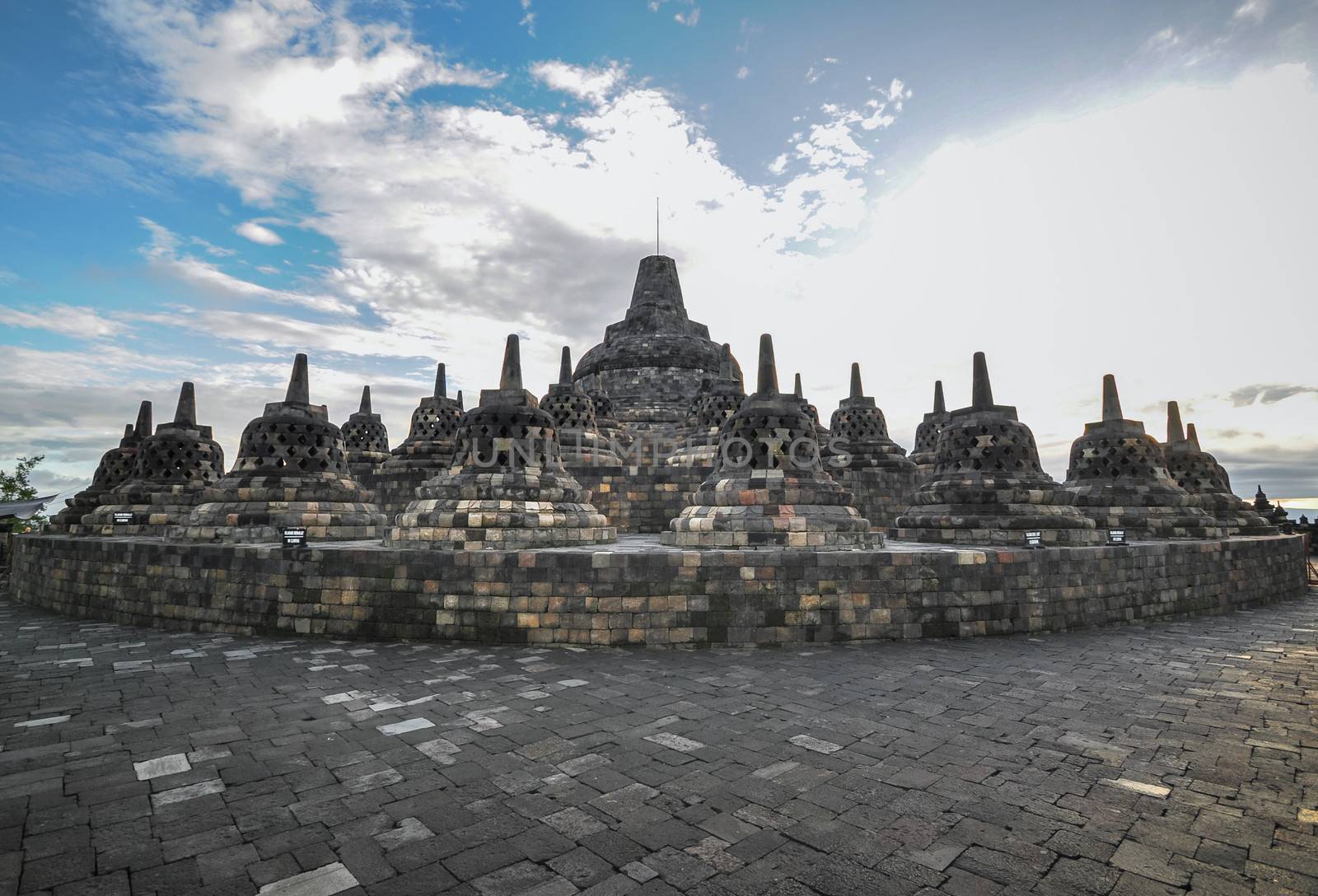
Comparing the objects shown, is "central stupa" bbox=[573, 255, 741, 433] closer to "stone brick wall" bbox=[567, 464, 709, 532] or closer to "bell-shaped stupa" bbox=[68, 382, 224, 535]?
"stone brick wall" bbox=[567, 464, 709, 532]

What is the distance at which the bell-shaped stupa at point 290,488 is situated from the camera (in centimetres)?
1147

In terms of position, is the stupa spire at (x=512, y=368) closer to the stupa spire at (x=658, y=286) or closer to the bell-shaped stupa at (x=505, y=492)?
the bell-shaped stupa at (x=505, y=492)

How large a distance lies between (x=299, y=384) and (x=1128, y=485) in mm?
19406

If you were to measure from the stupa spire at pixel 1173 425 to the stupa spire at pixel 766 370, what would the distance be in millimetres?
13957

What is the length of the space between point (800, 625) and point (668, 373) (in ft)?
60.8

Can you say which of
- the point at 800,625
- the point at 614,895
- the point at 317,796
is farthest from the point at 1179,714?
the point at 317,796

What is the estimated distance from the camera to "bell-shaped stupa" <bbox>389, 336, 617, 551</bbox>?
997 centimetres

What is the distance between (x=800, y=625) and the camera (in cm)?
766

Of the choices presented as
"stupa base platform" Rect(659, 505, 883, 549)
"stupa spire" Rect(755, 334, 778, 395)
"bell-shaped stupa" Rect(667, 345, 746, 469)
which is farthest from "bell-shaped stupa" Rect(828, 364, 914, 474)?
"stupa base platform" Rect(659, 505, 883, 549)

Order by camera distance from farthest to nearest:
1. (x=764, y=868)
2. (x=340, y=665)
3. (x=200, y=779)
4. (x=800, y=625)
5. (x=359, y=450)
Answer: (x=359, y=450), (x=800, y=625), (x=340, y=665), (x=200, y=779), (x=764, y=868)

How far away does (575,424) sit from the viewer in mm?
19156

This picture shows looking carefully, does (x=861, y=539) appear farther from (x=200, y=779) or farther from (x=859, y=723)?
(x=200, y=779)

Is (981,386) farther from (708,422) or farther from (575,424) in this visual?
(575,424)

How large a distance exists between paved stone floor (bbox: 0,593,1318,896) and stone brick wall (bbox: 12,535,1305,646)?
994mm
